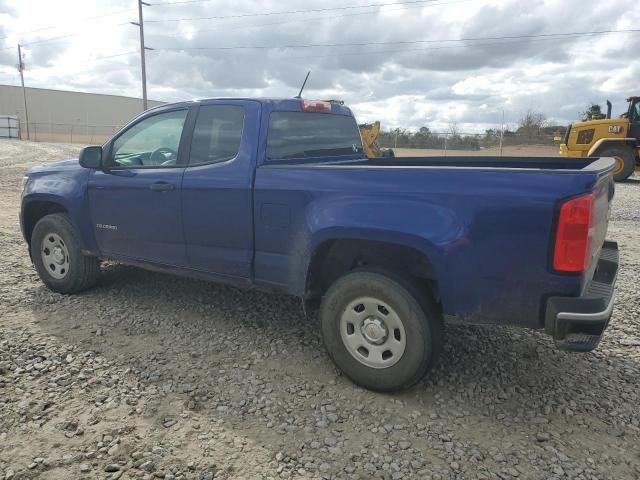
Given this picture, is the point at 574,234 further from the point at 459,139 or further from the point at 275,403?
the point at 459,139

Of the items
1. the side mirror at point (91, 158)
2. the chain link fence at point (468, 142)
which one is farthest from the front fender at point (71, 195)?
the chain link fence at point (468, 142)

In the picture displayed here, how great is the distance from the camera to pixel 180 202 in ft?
13.5

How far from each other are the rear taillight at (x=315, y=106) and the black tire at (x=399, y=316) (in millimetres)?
1659

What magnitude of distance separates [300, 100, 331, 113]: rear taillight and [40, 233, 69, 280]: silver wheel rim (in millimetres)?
2692

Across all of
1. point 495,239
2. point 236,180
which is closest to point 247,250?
point 236,180

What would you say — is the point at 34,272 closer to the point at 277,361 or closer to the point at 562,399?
the point at 277,361

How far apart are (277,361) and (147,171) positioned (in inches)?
76.7

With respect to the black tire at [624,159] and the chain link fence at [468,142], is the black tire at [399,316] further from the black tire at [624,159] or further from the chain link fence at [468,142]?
the chain link fence at [468,142]

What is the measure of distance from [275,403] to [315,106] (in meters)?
2.48

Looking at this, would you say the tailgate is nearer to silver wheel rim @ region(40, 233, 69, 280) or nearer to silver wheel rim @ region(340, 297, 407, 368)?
silver wheel rim @ region(340, 297, 407, 368)

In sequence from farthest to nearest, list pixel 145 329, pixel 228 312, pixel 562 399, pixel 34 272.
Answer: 1. pixel 34 272
2. pixel 228 312
3. pixel 145 329
4. pixel 562 399

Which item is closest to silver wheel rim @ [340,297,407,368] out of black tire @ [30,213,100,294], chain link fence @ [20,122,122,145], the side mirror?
the side mirror

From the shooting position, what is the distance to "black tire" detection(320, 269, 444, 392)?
3.13 meters

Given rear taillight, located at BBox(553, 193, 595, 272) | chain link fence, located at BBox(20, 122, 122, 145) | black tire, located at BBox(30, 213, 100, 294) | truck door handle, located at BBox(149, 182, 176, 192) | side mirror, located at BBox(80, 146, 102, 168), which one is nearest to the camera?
rear taillight, located at BBox(553, 193, 595, 272)
